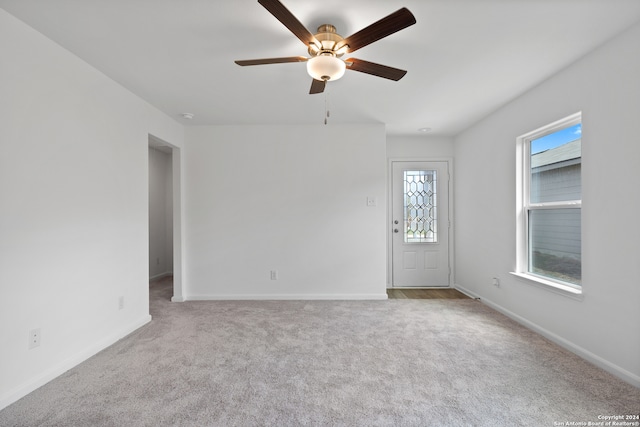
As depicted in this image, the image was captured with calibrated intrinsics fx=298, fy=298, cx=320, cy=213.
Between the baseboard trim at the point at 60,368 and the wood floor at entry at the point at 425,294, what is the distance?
3.22 meters

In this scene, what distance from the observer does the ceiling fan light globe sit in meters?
1.88

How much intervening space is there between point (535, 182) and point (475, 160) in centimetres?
112

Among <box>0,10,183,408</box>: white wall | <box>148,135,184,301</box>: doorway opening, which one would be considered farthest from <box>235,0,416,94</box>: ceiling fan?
<box>148,135,184,301</box>: doorway opening

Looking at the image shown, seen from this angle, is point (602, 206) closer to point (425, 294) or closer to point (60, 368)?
point (425, 294)

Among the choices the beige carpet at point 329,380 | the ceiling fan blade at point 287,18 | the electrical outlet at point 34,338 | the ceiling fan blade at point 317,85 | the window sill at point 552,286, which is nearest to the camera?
the ceiling fan blade at point 287,18

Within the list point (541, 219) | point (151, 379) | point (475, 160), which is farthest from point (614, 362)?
point (151, 379)

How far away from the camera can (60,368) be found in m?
2.18

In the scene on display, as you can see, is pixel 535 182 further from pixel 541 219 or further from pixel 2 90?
pixel 2 90

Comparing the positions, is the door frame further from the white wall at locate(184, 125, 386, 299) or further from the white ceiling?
the white ceiling

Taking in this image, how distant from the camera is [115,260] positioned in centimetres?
280

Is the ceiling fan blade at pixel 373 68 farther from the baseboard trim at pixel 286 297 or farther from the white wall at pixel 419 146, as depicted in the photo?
the baseboard trim at pixel 286 297

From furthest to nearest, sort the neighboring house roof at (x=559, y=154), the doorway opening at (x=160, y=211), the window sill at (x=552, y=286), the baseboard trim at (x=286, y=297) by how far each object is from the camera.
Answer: the doorway opening at (x=160, y=211), the baseboard trim at (x=286, y=297), the neighboring house roof at (x=559, y=154), the window sill at (x=552, y=286)

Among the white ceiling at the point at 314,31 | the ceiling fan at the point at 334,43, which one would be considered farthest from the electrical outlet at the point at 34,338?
the ceiling fan at the point at 334,43

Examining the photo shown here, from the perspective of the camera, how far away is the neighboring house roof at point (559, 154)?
2559mm
